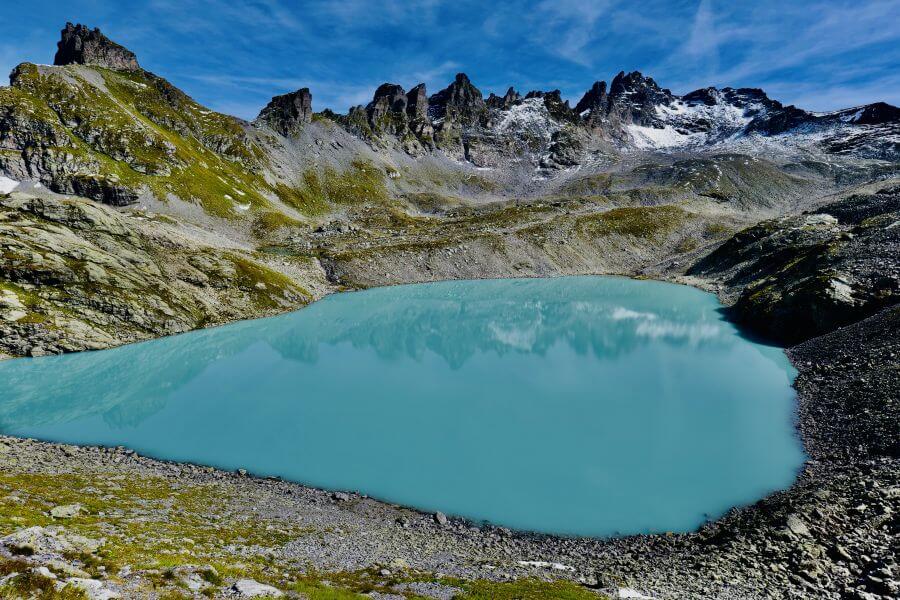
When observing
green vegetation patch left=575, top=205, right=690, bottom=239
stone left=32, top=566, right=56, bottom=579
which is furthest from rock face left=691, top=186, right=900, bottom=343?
stone left=32, top=566, right=56, bottom=579

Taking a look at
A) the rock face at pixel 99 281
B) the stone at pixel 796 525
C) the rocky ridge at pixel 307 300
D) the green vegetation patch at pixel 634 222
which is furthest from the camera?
the green vegetation patch at pixel 634 222

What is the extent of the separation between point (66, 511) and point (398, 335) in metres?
44.3

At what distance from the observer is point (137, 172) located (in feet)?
381

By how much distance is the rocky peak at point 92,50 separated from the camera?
7072 inches

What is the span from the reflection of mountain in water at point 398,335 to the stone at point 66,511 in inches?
735

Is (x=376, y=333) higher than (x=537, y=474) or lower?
higher

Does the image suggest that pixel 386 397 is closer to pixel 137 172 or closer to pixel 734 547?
pixel 734 547

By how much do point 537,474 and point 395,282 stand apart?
73.0 metres

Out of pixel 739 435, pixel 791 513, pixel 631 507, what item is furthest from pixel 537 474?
pixel 739 435

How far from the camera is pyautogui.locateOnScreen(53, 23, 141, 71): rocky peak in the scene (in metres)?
180

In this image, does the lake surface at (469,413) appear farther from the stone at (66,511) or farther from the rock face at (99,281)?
the stone at (66,511)

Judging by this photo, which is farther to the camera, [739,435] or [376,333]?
[376,333]

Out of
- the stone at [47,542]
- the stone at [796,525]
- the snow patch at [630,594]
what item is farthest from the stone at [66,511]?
the stone at [796,525]

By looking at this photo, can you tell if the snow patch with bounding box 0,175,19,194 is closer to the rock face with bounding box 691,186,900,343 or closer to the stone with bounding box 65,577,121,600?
the stone with bounding box 65,577,121,600
